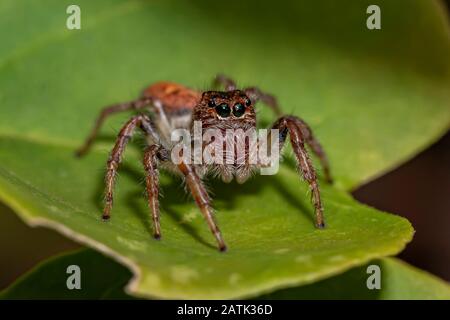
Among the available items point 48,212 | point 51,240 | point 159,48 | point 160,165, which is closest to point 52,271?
point 48,212

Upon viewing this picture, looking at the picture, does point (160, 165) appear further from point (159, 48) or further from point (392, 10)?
point (392, 10)

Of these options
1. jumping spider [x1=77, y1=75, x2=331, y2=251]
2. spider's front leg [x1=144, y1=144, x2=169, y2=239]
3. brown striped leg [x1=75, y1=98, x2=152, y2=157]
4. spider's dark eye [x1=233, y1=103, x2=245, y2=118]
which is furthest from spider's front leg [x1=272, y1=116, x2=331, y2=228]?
brown striped leg [x1=75, y1=98, x2=152, y2=157]

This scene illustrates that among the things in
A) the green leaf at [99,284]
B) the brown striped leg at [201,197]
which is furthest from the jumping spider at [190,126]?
the green leaf at [99,284]

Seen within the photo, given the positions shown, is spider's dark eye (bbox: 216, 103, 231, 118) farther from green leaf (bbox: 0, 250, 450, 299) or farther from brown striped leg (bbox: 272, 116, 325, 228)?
green leaf (bbox: 0, 250, 450, 299)

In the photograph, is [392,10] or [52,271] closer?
[52,271]

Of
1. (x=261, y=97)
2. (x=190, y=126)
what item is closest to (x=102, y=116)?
(x=190, y=126)
